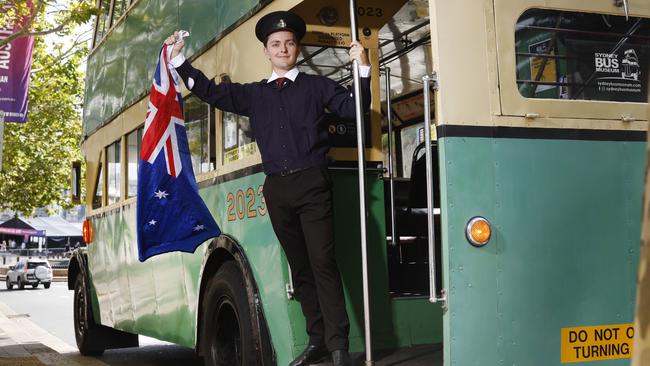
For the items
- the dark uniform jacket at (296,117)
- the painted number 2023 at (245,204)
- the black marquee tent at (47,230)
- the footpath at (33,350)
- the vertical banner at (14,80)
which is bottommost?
the footpath at (33,350)

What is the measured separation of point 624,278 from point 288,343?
1.87 m

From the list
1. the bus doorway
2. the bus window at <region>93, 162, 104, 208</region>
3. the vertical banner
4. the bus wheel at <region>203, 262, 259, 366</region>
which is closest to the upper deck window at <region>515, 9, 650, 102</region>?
the bus doorway

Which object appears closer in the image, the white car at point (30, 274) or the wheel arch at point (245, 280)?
the wheel arch at point (245, 280)

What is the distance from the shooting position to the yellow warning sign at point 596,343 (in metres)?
4.40

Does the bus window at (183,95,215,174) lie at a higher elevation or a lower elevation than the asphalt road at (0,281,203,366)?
higher

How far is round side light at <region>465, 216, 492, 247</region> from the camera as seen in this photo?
430 centimetres

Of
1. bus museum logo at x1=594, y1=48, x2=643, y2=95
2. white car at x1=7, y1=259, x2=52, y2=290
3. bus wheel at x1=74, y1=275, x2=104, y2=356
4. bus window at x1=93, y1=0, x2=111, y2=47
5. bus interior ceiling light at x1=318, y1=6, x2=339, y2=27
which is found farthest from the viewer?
white car at x1=7, y1=259, x2=52, y2=290

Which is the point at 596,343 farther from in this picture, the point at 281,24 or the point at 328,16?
the point at 328,16

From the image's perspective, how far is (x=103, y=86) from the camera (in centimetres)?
1035

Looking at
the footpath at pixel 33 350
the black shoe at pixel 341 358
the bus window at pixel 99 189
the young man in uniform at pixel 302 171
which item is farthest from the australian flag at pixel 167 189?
the bus window at pixel 99 189

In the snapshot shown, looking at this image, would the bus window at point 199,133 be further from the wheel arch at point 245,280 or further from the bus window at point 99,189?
the bus window at point 99,189

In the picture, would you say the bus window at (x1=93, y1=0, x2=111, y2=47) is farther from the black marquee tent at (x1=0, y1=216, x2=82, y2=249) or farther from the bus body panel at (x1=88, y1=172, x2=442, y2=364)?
the black marquee tent at (x1=0, y1=216, x2=82, y2=249)

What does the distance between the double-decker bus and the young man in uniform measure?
0.54 ft

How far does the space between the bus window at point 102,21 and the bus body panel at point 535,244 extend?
7.13 metres
